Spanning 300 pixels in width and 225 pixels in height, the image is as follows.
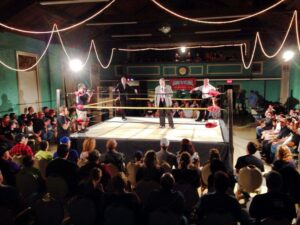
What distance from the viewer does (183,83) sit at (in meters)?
14.6

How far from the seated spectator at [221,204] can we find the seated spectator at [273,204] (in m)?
0.15

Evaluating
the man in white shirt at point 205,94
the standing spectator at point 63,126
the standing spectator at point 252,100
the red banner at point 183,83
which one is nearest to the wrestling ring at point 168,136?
the standing spectator at point 63,126

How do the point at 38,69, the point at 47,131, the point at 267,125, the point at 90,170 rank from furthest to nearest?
the point at 38,69, the point at 47,131, the point at 267,125, the point at 90,170

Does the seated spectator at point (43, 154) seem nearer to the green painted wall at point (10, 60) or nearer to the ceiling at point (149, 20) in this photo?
the ceiling at point (149, 20)

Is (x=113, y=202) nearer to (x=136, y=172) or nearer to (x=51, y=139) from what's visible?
(x=136, y=172)

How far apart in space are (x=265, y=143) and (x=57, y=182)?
5.42 metres

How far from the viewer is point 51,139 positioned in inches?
335

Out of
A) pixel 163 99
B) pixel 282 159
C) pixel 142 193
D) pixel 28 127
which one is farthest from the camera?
pixel 28 127

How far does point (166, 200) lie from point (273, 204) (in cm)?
99

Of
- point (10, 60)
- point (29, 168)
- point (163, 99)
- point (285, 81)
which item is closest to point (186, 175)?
point (29, 168)

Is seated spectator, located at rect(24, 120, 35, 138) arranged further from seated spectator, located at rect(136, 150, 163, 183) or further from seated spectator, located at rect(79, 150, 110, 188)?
seated spectator, located at rect(136, 150, 163, 183)

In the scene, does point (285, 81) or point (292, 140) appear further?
point (285, 81)

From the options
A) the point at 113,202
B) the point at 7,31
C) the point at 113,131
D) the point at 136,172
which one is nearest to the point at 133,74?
the point at 7,31

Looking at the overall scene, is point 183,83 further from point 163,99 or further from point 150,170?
point 150,170
